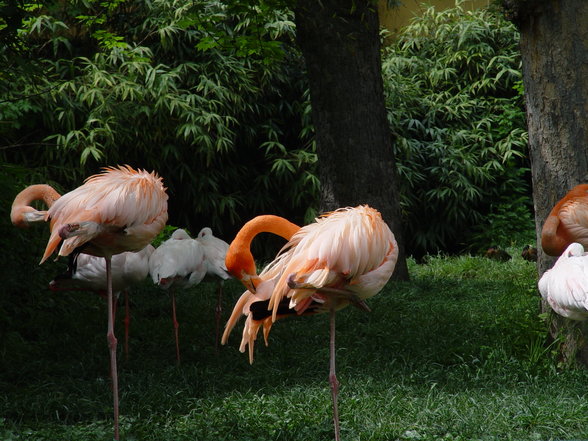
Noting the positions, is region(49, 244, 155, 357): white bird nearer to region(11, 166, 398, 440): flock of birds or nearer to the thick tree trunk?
region(11, 166, 398, 440): flock of birds

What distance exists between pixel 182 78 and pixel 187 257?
14.3 ft

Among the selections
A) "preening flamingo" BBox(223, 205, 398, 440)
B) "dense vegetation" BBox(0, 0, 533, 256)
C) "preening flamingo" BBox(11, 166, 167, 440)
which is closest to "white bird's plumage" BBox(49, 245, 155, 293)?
"preening flamingo" BBox(11, 166, 167, 440)

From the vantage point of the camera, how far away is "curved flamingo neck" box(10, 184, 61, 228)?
385 centimetres

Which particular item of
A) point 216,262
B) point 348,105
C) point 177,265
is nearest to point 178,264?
point 177,265

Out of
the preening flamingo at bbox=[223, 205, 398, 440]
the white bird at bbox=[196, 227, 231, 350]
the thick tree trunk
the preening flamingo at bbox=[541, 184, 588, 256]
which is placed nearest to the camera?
the preening flamingo at bbox=[223, 205, 398, 440]

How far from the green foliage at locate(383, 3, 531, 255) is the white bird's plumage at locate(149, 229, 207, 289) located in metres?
4.80

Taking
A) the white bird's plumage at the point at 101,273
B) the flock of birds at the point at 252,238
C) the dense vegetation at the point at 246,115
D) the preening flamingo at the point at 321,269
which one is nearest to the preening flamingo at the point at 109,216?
the flock of birds at the point at 252,238

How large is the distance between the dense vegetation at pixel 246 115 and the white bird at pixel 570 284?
3.37 meters

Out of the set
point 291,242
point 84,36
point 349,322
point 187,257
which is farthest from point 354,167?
point 84,36

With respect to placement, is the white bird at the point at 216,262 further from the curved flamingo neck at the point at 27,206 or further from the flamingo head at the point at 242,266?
the flamingo head at the point at 242,266

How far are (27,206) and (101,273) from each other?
0.84m

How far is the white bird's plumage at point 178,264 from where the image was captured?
466 cm

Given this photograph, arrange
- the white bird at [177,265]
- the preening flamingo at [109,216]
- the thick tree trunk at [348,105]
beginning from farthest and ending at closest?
1. the thick tree trunk at [348,105]
2. the white bird at [177,265]
3. the preening flamingo at [109,216]

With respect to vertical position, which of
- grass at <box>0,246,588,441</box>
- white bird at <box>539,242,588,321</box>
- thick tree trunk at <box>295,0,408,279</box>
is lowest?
grass at <box>0,246,588,441</box>
